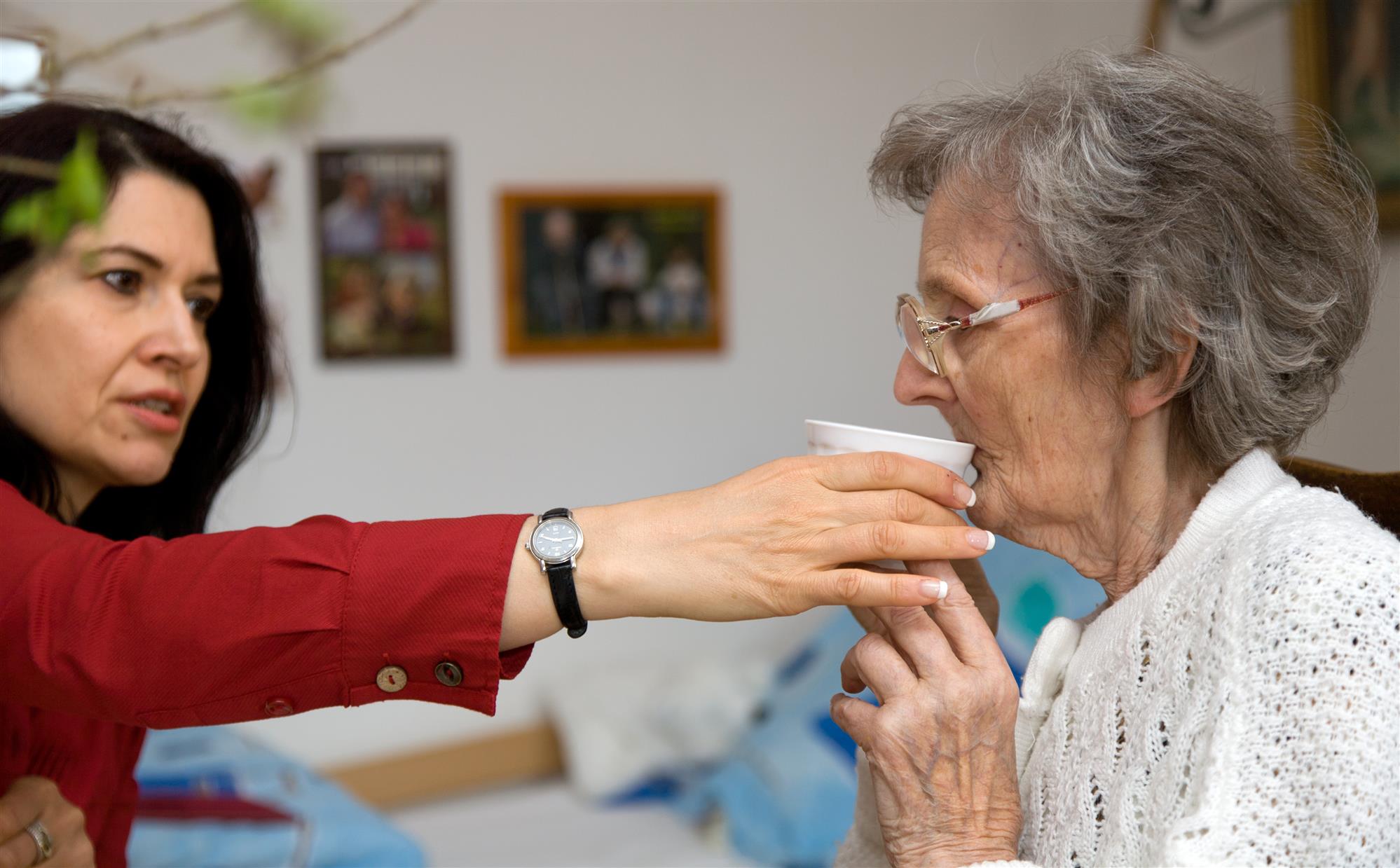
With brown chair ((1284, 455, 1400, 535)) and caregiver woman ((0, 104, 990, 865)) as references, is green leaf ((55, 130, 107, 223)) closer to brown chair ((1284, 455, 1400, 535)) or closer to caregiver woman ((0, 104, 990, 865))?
caregiver woman ((0, 104, 990, 865))

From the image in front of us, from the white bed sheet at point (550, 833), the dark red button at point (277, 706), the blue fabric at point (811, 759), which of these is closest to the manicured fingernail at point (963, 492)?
the dark red button at point (277, 706)

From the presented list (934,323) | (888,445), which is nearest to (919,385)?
(934,323)

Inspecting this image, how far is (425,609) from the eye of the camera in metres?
0.98

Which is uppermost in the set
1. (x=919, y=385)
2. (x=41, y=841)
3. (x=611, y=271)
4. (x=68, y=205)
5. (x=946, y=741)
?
(x=611, y=271)

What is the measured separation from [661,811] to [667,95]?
196 centimetres

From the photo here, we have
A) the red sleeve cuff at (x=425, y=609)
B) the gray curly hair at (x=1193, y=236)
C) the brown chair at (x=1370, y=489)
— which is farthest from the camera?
the brown chair at (x=1370, y=489)

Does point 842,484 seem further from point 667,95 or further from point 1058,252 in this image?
point 667,95

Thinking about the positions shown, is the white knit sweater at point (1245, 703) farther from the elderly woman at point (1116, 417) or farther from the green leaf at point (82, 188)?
the green leaf at point (82, 188)

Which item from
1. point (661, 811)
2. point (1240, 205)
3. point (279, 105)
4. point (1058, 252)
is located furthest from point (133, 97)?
point (661, 811)

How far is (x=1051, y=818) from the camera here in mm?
1149

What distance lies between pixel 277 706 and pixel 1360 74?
2.51 meters

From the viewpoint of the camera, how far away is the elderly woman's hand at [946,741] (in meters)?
1.11

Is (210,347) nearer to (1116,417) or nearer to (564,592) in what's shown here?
(564,592)

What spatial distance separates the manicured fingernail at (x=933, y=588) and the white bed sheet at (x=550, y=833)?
1.61m
